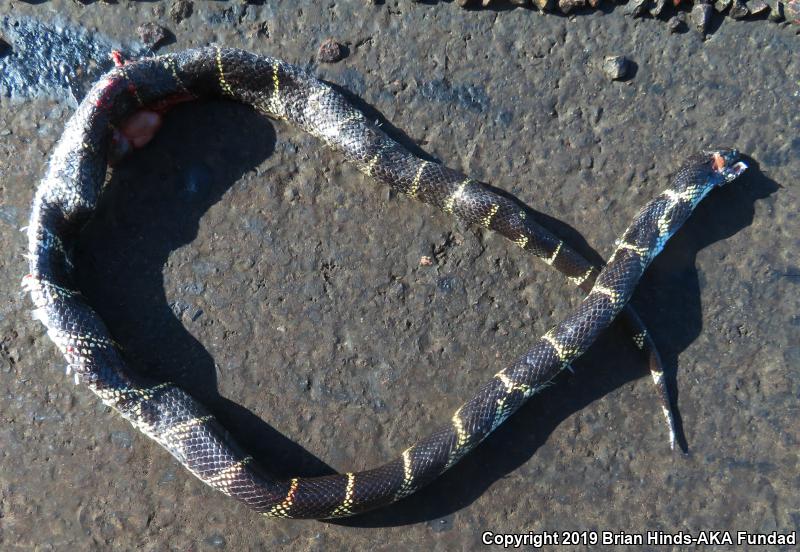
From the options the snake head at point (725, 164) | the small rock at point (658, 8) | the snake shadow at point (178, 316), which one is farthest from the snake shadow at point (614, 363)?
the small rock at point (658, 8)

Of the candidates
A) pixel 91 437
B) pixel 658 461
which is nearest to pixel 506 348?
pixel 658 461

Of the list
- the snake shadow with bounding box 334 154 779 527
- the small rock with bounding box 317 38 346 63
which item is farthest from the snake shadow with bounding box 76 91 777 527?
the small rock with bounding box 317 38 346 63

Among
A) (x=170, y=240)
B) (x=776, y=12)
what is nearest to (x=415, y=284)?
(x=170, y=240)

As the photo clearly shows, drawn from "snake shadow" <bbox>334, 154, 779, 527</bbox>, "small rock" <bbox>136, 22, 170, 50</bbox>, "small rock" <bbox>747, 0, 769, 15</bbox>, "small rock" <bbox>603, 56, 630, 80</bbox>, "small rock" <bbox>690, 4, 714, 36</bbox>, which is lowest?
"snake shadow" <bbox>334, 154, 779, 527</bbox>

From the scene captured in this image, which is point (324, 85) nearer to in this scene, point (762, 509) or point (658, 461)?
point (658, 461)

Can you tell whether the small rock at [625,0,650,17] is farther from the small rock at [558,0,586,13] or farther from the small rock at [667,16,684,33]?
the small rock at [558,0,586,13]

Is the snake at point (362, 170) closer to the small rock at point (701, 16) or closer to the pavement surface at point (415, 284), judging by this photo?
the pavement surface at point (415, 284)

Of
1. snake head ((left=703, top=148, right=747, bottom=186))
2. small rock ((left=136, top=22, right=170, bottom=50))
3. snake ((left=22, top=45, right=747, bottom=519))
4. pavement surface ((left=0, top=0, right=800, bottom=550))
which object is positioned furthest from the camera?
small rock ((left=136, top=22, right=170, bottom=50))
